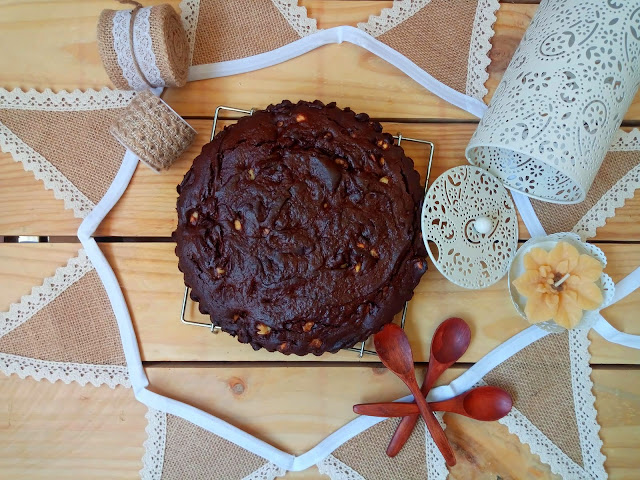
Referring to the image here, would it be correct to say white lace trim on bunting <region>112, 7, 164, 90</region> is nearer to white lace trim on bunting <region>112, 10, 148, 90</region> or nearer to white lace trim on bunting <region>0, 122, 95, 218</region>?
white lace trim on bunting <region>112, 10, 148, 90</region>

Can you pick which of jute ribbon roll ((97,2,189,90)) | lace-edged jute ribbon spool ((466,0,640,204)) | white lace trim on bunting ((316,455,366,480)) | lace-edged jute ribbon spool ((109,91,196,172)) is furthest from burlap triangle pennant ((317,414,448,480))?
jute ribbon roll ((97,2,189,90))

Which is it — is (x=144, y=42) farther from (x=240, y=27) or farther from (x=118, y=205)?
(x=118, y=205)

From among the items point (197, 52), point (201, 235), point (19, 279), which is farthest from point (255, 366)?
point (197, 52)

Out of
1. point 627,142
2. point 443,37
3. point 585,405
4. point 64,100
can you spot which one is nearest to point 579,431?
point 585,405

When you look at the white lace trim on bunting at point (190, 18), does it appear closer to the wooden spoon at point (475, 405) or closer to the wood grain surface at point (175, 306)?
the wood grain surface at point (175, 306)

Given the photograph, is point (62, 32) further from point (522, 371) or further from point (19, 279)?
point (522, 371)

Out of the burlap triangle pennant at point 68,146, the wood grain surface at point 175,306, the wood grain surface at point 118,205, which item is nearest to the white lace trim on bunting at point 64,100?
the burlap triangle pennant at point 68,146
